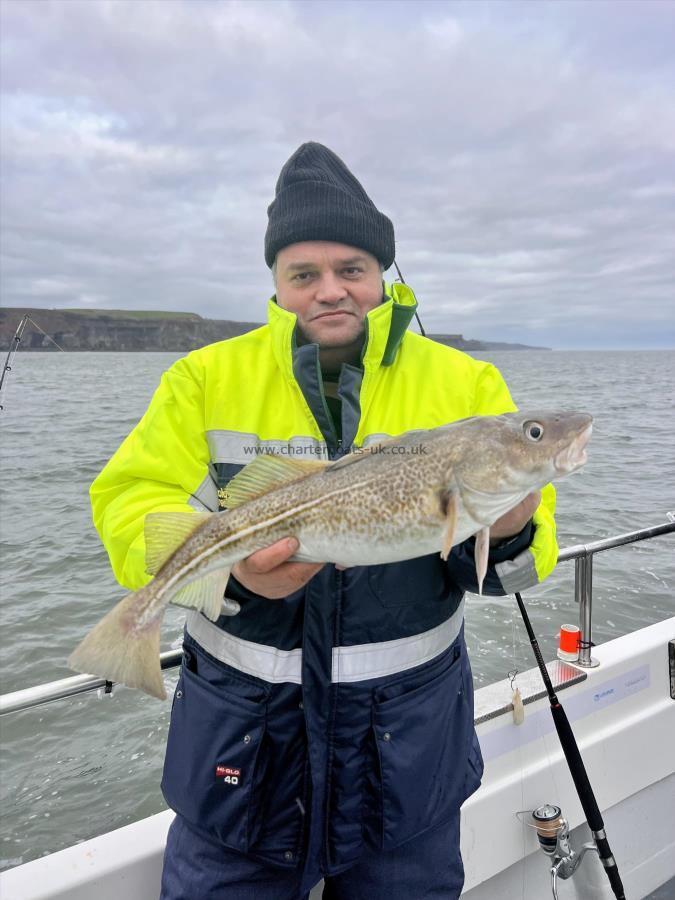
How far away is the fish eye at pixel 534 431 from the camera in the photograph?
2.31m

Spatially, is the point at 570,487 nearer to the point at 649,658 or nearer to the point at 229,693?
the point at 649,658

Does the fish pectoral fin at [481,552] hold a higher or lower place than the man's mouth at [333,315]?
lower

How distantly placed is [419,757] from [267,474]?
124cm

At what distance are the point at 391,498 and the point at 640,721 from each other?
3048 mm

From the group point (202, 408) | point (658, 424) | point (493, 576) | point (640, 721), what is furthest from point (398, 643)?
point (658, 424)

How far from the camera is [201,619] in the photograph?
2549 mm

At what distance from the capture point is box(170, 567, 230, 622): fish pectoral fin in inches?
89.4

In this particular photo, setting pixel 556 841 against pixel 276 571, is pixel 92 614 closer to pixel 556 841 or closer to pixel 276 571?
pixel 556 841

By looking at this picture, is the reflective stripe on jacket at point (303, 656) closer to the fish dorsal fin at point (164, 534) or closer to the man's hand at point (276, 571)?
the fish dorsal fin at point (164, 534)

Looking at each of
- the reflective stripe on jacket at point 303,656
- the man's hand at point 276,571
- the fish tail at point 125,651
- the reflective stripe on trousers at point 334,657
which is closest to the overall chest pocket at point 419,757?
the reflective stripe on jacket at point 303,656

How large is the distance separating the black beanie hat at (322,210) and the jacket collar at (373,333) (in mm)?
364

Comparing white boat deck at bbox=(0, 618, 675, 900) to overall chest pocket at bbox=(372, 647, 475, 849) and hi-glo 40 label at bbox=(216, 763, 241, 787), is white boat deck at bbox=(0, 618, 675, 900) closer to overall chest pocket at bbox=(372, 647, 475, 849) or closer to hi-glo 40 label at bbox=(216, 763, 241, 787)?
hi-glo 40 label at bbox=(216, 763, 241, 787)

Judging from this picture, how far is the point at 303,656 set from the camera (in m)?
2.34

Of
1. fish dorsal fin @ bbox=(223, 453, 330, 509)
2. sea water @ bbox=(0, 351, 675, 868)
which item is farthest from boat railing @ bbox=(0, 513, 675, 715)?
sea water @ bbox=(0, 351, 675, 868)
